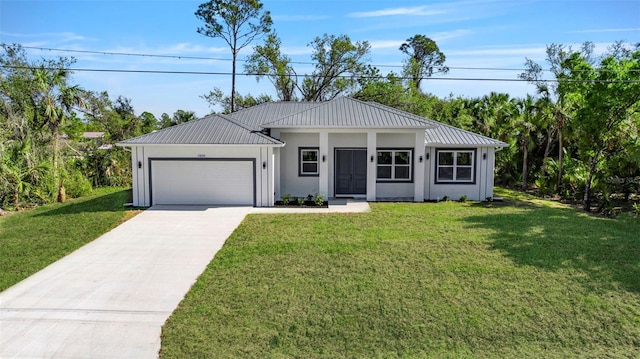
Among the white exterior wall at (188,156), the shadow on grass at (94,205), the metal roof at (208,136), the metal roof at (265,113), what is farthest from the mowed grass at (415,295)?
the metal roof at (265,113)

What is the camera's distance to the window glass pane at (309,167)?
59.6 feet

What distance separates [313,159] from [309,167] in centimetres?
38

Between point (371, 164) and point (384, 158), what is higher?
point (384, 158)

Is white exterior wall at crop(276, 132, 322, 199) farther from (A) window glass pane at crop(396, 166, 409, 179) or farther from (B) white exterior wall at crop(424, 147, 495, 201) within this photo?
(B) white exterior wall at crop(424, 147, 495, 201)

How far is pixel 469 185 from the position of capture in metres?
17.9

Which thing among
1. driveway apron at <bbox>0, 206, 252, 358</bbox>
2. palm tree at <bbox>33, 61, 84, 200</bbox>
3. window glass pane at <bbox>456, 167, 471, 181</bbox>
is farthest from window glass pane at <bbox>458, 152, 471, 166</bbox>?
palm tree at <bbox>33, 61, 84, 200</bbox>

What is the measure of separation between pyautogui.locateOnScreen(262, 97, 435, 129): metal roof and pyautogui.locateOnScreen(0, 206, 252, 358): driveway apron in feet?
19.1

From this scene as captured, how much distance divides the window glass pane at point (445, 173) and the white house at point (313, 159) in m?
0.04

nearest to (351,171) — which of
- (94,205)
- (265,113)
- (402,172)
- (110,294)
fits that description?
(402,172)

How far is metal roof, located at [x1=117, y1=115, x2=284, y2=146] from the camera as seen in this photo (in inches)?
619

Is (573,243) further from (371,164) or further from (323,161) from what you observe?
(323,161)

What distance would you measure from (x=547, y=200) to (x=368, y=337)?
1583 centimetres

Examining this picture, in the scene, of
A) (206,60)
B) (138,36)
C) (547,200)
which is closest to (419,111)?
(547,200)

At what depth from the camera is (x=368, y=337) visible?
6.60 meters
